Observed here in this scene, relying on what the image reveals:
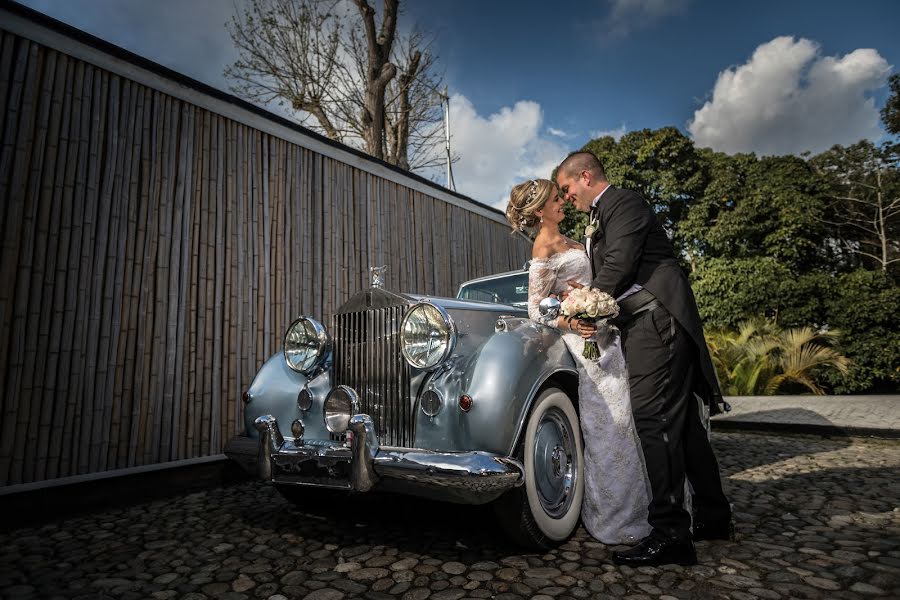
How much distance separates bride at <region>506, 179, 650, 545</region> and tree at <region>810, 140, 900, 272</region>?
52.2 ft

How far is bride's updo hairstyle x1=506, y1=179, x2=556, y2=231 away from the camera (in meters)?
2.69

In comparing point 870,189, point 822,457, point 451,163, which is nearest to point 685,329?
point 822,457

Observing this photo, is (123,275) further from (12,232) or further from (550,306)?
(550,306)

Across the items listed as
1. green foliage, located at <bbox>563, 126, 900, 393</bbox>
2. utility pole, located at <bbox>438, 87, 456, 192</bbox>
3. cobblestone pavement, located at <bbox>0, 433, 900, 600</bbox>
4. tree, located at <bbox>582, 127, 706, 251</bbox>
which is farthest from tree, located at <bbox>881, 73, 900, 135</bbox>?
cobblestone pavement, located at <bbox>0, 433, 900, 600</bbox>

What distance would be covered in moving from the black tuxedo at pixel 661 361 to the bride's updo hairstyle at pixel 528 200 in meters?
0.44

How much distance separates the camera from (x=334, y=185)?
17.0 feet

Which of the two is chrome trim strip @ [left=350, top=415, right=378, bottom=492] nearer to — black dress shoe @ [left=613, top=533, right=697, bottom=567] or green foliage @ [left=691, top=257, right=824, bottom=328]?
black dress shoe @ [left=613, top=533, right=697, bottom=567]

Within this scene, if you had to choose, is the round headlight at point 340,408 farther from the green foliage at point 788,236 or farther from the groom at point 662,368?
the green foliage at point 788,236

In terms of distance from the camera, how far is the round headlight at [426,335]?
2277 millimetres

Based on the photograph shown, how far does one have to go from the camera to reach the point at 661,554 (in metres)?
1.97

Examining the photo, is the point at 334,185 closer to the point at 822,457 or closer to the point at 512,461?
the point at 512,461

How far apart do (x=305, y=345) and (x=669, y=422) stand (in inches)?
75.6

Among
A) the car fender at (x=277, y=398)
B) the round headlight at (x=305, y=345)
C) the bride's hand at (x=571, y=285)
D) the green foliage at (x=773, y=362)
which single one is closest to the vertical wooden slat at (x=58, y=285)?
the car fender at (x=277, y=398)

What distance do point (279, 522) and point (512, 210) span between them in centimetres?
228
